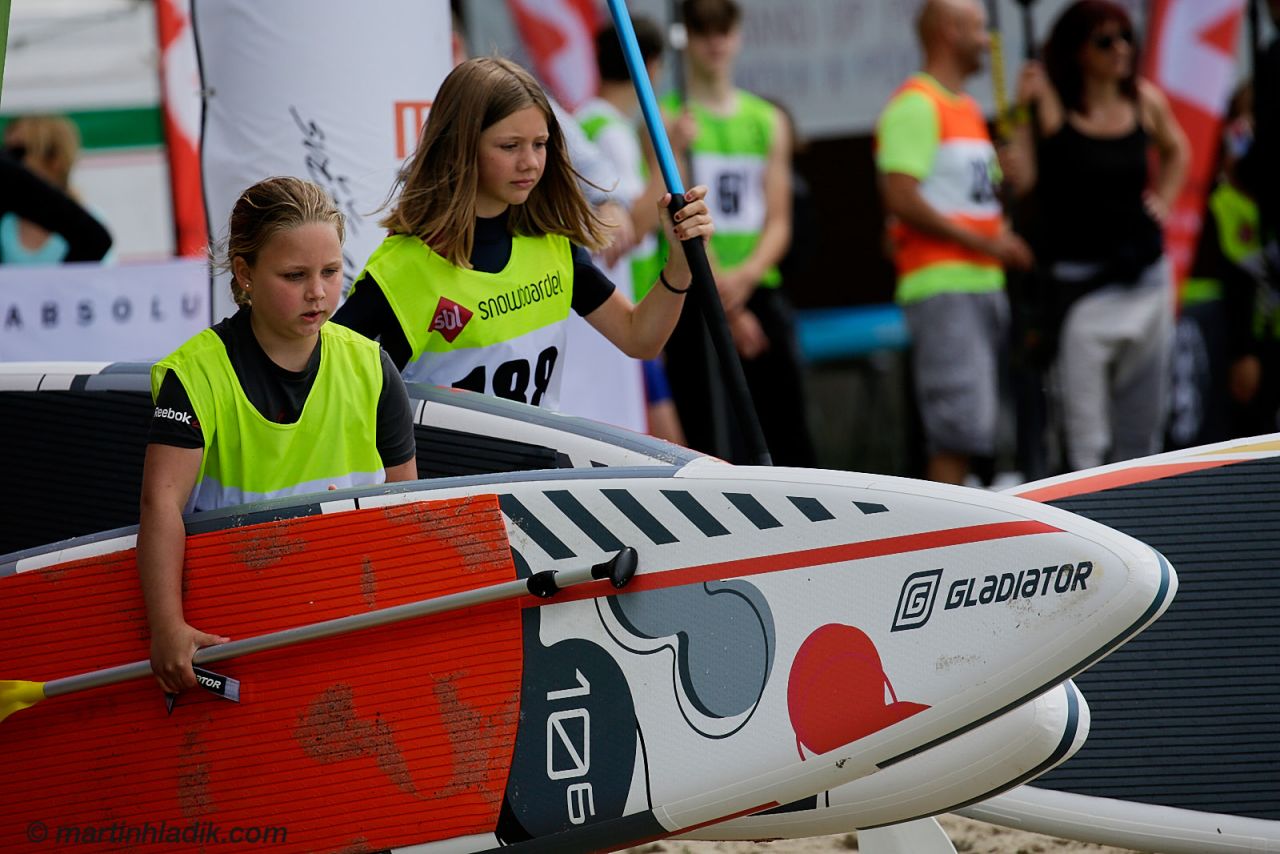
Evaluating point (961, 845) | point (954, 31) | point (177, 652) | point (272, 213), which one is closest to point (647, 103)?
point (272, 213)

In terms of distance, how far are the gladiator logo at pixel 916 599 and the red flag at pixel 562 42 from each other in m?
5.01

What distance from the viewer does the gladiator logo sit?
276 cm

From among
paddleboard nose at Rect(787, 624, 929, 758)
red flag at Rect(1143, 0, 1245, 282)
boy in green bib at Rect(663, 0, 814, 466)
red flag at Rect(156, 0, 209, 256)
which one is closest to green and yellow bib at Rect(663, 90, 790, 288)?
boy in green bib at Rect(663, 0, 814, 466)

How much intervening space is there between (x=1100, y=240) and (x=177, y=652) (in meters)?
4.09

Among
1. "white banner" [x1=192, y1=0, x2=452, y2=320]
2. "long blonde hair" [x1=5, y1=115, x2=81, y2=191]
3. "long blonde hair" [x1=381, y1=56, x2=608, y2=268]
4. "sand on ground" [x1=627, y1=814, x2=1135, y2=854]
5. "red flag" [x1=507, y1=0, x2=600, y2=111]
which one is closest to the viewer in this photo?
"long blonde hair" [x1=381, y1=56, x2=608, y2=268]

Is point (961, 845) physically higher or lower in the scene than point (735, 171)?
lower

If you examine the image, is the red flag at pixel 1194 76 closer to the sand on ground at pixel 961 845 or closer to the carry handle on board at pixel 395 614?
the sand on ground at pixel 961 845

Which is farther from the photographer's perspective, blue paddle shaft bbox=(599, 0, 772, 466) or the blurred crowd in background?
the blurred crowd in background

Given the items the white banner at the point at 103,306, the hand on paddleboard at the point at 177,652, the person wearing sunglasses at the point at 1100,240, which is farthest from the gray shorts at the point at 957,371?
the hand on paddleboard at the point at 177,652

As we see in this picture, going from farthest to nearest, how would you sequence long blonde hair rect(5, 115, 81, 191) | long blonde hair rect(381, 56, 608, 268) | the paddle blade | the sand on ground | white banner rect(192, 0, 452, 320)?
long blonde hair rect(5, 115, 81, 191), white banner rect(192, 0, 452, 320), the sand on ground, long blonde hair rect(381, 56, 608, 268), the paddle blade

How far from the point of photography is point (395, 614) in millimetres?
2914

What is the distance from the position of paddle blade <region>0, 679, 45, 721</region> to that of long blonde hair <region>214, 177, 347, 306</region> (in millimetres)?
783

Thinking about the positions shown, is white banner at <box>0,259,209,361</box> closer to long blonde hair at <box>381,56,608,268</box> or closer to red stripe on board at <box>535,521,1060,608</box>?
long blonde hair at <box>381,56,608,268</box>

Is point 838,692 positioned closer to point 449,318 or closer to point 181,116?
point 449,318
